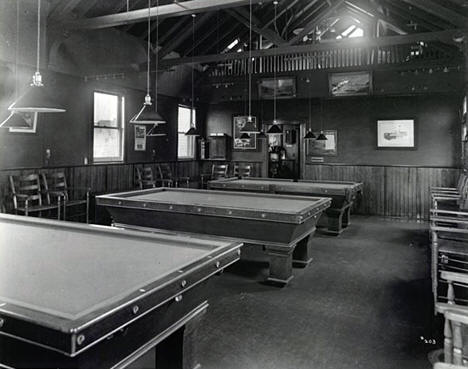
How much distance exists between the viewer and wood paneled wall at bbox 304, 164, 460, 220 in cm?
945

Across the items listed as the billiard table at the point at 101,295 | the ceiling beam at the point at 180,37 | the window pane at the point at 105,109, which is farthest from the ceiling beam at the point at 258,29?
the billiard table at the point at 101,295

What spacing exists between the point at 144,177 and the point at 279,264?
18.4ft

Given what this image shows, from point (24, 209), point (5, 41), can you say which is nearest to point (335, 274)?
point (24, 209)

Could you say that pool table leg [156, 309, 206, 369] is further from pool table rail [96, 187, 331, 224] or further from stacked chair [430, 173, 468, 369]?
pool table rail [96, 187, 331, 224]

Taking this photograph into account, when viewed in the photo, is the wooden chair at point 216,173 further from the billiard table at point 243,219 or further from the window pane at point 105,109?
the billiard table at point 243,219

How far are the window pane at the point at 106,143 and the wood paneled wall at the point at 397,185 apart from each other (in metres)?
5.38

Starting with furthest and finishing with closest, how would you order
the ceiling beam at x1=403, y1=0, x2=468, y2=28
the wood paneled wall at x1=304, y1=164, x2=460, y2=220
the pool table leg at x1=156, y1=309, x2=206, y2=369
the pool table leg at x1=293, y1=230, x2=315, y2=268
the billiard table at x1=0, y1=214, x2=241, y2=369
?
the wood paneled wall at x1=304, y1=164, x2=460, y2=220, the ceiling beam at x1=403, y1=0, x2=468, y2=28, the pool table leg at x1=293, y1=230, x2=315, y2=268, the pool table leg at x1=156, y1=309, x2=206, y2=369, the billiard table at x1=0, y1=214, x2=241, y2=369

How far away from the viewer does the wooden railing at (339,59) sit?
9391mm

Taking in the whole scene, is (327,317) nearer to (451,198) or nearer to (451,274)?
(451,274)

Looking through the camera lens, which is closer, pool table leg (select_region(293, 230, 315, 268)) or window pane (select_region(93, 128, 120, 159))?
pool table leg (select_region(293, 230, 315, 268))

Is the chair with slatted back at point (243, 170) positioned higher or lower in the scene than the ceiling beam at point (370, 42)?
lower

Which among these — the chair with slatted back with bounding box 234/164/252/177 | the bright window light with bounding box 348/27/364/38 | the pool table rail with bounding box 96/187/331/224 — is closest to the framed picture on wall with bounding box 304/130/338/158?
the chair with slatted back with bounding box 234/164/252/177

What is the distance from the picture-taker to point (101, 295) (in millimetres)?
1756

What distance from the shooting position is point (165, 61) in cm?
925
